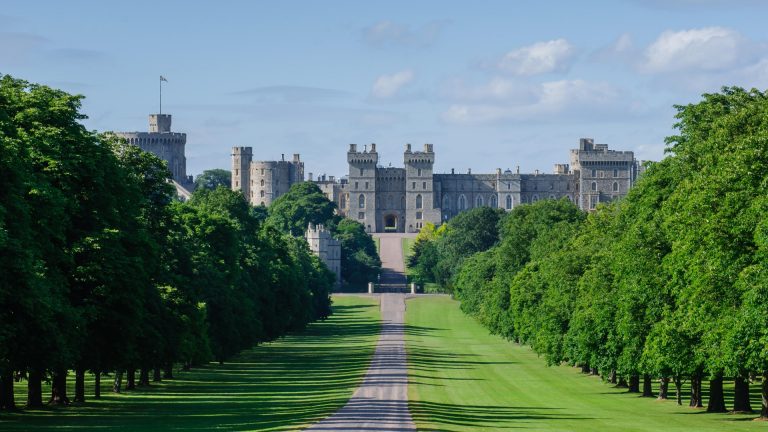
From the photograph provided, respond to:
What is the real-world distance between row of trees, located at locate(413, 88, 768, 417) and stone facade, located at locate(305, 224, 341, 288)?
103085mm

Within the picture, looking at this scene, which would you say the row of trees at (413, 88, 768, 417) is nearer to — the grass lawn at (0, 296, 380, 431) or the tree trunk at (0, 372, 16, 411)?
the grass lawn at (0, 296, 380, 431)

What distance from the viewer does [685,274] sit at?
43844 mm

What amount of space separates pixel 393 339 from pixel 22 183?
6836 cm

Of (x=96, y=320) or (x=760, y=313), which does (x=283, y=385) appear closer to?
(x=96, y=320)

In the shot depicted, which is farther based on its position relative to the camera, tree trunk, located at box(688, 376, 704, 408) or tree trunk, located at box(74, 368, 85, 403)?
tree trunk, located at box(688, 376, 704, 408)

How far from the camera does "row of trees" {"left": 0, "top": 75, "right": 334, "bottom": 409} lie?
3672cm

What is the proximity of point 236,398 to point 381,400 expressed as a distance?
17.1 ft

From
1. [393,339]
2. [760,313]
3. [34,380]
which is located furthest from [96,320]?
[393,339]

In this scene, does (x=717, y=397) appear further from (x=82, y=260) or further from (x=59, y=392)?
(x=59, y=392)

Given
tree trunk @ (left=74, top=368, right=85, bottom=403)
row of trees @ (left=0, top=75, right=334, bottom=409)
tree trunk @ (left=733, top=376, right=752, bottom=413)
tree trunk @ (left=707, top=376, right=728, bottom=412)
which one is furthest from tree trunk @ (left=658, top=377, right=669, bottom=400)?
tree trunk @ (left=74, top=368, right=85, bottom=403)

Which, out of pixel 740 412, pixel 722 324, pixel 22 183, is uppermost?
pixel 22 183

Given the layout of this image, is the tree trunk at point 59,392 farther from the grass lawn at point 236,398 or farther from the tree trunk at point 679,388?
the tree trunk at point 679,388

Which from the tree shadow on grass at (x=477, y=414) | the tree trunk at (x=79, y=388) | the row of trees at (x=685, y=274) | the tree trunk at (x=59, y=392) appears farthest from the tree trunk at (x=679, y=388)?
the tree trunk at (x=59, y=392)

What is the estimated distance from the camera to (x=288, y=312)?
9575cm
